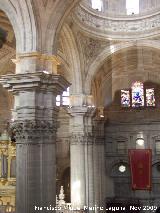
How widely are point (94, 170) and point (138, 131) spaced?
7.66 m

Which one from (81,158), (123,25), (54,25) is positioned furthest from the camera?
(123,25)

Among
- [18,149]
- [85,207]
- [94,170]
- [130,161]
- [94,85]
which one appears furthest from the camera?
[130,161]

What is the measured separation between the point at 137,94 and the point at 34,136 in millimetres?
18333

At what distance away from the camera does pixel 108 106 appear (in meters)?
31.0

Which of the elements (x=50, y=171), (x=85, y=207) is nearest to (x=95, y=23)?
(x=85, y=207)

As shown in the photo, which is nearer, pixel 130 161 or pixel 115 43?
pixel 115 43

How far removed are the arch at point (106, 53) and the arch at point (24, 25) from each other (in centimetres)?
863

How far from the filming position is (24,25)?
48.8 feet

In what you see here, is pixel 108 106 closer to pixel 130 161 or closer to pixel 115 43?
pixel 130 161

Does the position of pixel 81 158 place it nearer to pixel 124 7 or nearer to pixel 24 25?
pixel 24 25

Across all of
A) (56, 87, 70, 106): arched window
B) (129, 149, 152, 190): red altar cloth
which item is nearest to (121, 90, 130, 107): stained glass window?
(129, 149, 152, 190): red altar cloth

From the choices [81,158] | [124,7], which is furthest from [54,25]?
[124,7]

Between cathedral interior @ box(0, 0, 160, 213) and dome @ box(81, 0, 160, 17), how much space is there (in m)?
0.06

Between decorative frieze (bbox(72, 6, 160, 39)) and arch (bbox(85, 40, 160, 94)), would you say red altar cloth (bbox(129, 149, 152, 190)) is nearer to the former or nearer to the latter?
arch (bbox(85, 40, 160, 94))
